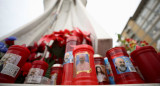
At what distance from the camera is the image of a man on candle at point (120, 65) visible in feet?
1.41

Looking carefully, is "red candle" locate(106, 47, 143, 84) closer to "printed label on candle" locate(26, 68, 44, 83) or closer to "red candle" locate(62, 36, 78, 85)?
"red candle" locate(62, 36, 78, 85)

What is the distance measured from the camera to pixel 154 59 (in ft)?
1.44

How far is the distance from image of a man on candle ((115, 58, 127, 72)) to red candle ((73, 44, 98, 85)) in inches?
5.0

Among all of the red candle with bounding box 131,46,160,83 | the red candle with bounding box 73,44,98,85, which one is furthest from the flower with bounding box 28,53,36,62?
the red candle with bounding box 131,46,160,83

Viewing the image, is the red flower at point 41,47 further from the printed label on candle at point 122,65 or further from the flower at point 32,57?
the printed label on candle at point 122,65

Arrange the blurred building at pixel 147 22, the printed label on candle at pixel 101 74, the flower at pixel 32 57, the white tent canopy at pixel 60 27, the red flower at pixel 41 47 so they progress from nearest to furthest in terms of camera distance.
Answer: the printed label on candle at pixel 101 74 < the white tent canopy at pixel 60 27 < the flower at pixel 32 57 < the red flower at pixel 41 47 < the blurred building at pixel 147 22

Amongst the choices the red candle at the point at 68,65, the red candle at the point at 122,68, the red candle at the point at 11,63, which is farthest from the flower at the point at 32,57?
the red candle at the point at 122,68

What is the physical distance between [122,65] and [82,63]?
0.20 meters

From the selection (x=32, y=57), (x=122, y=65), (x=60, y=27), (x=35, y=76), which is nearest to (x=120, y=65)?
(x=122, y=65)

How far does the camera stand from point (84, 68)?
401 millimetres

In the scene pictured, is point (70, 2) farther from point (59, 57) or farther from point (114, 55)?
point (114, 55)

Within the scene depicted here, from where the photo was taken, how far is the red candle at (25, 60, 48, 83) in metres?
0.44

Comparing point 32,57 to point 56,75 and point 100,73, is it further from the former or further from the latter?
point 100,73

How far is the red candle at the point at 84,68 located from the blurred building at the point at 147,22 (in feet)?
20.9
